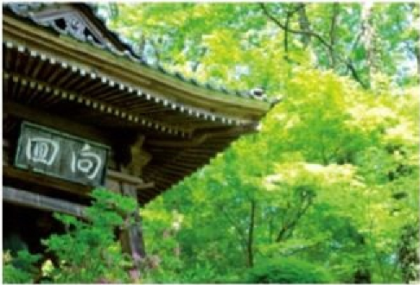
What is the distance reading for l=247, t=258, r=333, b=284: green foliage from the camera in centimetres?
564

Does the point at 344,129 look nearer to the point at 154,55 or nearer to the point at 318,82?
the point at 318,82

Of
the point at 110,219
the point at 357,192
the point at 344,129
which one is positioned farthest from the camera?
the point at 344,129

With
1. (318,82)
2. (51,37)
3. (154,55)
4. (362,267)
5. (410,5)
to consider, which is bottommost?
(362,267)

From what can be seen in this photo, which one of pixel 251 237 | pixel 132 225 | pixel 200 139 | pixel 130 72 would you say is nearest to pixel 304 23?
pixel 251 237

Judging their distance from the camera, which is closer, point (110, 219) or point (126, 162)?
point (110, 219)

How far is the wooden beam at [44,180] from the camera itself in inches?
210

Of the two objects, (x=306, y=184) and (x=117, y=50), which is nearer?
(x=117, y=50)

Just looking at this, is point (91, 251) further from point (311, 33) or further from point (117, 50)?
point (311, 33)

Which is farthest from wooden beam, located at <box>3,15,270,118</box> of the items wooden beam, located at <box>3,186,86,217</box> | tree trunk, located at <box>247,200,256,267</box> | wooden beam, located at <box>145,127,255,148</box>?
tree trunk, located at <box>247,200,256,267</box>

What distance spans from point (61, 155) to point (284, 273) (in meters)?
1.98

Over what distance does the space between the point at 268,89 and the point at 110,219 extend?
198 inches

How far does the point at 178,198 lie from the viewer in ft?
31.3

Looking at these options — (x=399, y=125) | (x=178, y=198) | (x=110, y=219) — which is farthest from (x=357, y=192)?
(x=110, y=219)

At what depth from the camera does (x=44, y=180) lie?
18.1 feet
